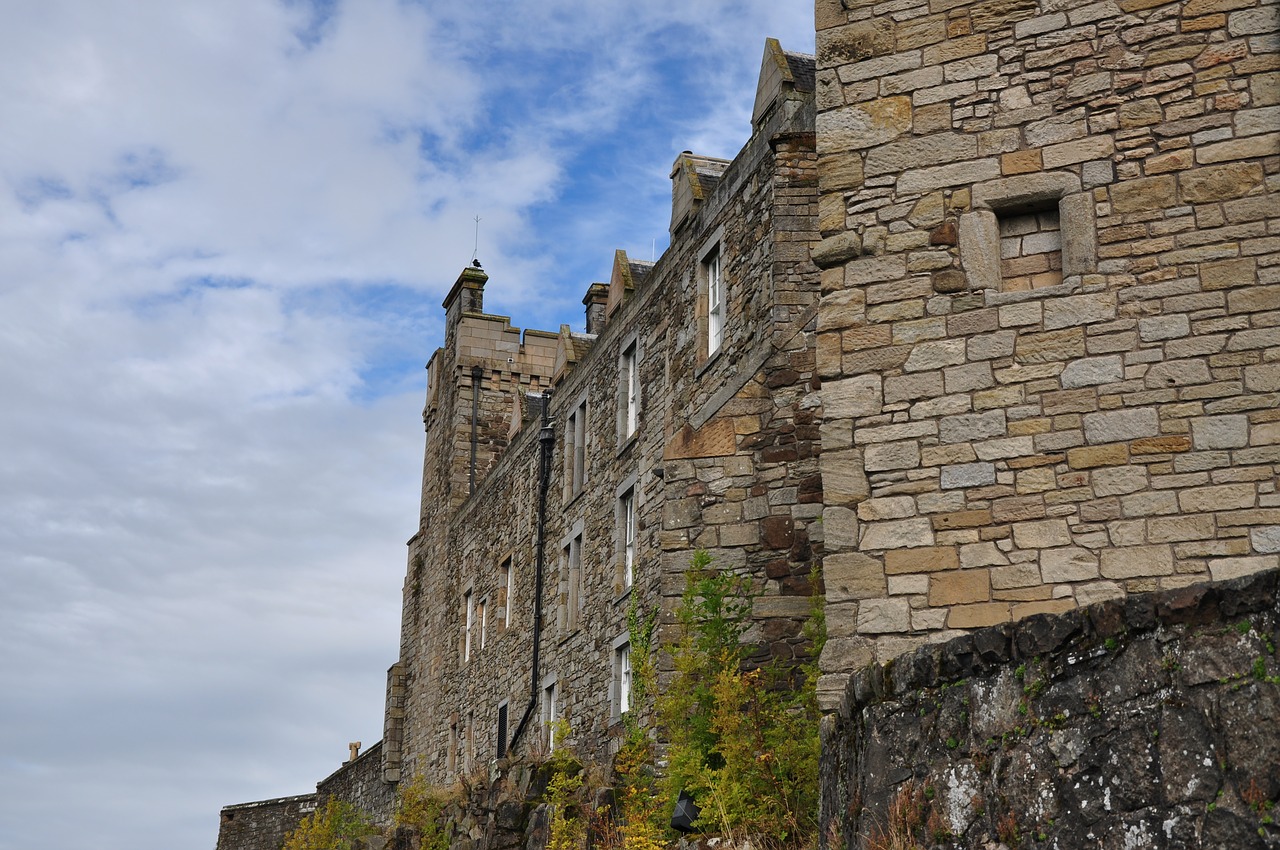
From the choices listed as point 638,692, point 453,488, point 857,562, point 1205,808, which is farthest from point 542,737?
point 1205,808

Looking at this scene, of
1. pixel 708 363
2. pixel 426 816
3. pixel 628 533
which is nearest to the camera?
pixel 708 363

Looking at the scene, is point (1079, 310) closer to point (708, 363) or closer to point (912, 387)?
point (912, 387)

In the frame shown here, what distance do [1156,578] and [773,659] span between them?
4481mm

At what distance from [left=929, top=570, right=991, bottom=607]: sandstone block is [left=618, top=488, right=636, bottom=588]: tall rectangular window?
40.0ft

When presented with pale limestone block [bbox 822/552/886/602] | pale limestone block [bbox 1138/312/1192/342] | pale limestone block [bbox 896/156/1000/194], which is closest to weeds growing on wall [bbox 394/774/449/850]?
pale limestone block [bbox 822/552/886/602]

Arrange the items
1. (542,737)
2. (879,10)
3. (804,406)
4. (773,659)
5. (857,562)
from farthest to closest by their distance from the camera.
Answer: (542,737) → (804,406) → (773,659) → (879,10) → (857,562)

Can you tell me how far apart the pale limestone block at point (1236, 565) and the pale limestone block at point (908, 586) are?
1.61 meters

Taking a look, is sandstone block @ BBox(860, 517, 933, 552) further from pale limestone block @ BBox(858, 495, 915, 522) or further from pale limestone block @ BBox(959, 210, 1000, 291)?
pale limestone block @ BBox(959, 210, 1000, 291)

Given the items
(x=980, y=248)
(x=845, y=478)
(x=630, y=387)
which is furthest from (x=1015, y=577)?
(x=630, y=387)

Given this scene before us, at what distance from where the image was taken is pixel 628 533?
22109 mm

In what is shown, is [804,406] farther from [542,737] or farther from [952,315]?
[542,737]

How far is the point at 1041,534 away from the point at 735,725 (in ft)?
11.0

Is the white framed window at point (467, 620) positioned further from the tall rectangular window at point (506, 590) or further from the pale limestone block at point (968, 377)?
the pale limestone block at point (968, 377)

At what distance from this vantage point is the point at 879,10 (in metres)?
10.5
